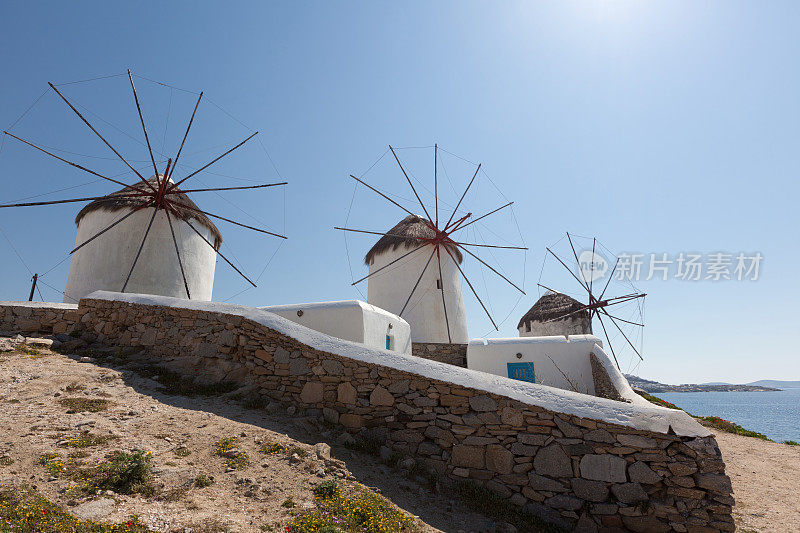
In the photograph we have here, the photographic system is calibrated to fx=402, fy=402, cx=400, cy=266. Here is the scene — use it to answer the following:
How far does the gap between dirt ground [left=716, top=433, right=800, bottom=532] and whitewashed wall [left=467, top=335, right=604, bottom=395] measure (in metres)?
3.60

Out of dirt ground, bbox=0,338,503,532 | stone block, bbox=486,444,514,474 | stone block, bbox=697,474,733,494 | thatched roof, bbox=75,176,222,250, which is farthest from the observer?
thatched roof, bbox=75,176,222,250

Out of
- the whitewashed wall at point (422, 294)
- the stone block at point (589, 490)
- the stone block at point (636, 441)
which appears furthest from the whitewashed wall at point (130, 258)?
the stone block at point (636, 441)

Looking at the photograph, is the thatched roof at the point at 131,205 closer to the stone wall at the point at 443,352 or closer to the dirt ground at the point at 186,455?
the dirt ground at the point at 186,455

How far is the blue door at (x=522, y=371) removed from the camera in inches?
488

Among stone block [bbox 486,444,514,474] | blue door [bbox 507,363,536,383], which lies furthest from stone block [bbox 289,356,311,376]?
blue door [bbox 507,363,536,383]

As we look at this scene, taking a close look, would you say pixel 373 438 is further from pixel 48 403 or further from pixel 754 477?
pixel 754 477

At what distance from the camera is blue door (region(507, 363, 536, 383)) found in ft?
40.7

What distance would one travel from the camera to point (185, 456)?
4004 mm

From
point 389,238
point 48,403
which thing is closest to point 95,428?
point 48,403

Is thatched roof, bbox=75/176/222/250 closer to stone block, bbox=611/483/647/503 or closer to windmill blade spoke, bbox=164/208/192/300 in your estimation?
windmill blade spoke, bbox=164/208/192/300

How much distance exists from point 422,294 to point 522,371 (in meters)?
5.18

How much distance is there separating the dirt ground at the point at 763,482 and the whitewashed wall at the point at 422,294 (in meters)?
8.79

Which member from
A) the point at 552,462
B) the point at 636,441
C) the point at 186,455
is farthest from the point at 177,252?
the point at 636,441

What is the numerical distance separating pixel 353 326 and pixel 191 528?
653 cm
